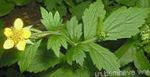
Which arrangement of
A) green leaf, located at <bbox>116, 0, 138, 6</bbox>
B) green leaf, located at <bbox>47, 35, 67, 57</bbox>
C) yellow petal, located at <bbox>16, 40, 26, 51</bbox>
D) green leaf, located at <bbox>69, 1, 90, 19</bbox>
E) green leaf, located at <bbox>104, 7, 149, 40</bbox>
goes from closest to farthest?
yellow petal, located at <bbox>16, 40, 26, 51</bbox> < green leaf, located at <bbox>47, 35, 67, 57</bbox> < green leaf, located at <bbox>104, 7, 149, 40</bbox> < green leaf, located at <bbox>116, 0, 138, 6</bbox> < green leaf, located at <bbox>69, 1, 90, 19</bbox>

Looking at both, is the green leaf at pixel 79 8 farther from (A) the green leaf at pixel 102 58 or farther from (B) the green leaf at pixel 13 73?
(A) the green leaf at pixel 102 58

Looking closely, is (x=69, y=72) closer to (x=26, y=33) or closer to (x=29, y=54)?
(x=29, y=54)

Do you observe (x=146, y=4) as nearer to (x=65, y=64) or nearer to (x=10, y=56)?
(x=65, y=64)

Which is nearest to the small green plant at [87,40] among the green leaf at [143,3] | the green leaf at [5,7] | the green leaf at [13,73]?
the green leaf at [143,3]

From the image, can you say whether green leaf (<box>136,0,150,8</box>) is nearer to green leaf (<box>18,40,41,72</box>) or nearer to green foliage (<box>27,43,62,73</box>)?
green foliage (<box>27,43,62,73</box>)

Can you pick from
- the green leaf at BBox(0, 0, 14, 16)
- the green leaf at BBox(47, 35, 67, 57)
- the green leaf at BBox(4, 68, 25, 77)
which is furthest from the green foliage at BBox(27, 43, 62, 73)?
the green leaf at BBox(0, 0, 14, 16)

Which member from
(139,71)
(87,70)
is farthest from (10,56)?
(139,71)
